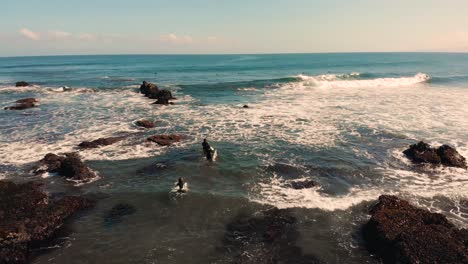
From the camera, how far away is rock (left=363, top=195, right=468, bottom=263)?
40.4 feet

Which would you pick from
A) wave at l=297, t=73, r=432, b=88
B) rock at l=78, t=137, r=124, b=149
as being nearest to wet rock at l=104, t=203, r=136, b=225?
rock at l=78, t=137, r=124, b=149

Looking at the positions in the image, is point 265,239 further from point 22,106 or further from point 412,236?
point 22,106

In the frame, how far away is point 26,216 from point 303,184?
1419 centimetres

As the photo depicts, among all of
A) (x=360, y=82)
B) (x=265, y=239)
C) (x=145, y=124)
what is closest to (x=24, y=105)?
(x=145, y=124)

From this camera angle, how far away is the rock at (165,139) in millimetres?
26533

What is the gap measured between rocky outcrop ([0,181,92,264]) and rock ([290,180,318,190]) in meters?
11.0

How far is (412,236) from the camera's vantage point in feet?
43.1

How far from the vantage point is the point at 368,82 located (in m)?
70.6

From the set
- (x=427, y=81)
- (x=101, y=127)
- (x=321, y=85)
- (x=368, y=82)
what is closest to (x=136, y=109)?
(x=101, y=127)

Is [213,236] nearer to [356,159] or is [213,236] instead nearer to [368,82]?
[356,159]

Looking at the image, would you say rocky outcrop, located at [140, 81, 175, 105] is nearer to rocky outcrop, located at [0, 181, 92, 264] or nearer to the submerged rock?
the submerged rock

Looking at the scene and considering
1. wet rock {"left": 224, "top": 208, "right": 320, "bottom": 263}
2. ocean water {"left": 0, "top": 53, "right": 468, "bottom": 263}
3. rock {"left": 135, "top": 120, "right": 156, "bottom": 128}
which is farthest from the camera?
rock {"left": 135, "top": 120, "right": 156, "bottom": 128}

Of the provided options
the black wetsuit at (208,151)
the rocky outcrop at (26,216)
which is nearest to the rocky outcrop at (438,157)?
the black wetsuit at (208,151)

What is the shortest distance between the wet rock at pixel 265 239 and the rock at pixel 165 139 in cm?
1244
